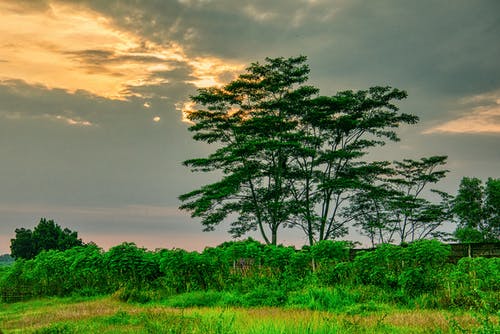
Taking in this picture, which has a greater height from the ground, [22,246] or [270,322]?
[22,246]

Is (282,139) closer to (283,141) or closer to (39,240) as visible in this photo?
(283,141)

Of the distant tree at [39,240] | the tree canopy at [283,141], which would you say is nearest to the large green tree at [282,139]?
the tree canopy at [283,141]

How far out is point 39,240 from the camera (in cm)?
5062

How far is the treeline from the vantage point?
42.2ft

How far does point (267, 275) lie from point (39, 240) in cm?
4013

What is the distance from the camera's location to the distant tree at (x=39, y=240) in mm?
50344

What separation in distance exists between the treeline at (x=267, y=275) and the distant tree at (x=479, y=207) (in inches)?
1285

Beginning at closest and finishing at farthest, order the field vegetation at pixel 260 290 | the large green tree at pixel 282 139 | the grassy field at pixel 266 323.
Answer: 1. the grassy field at pixel 266 323
2. the field vegetation at pixel 260 290
3. the large green tree at pixel 282 139

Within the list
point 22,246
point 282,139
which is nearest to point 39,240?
point 22,246

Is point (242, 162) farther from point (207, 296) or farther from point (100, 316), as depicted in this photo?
point (100, 316)

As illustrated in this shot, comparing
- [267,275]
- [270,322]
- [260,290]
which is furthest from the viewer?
[267,275]

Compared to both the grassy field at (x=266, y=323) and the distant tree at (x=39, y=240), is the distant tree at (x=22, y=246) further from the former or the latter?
the grassy field at (x=266, y=323)

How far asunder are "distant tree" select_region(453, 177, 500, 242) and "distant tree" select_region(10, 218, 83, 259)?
3840 centimetres

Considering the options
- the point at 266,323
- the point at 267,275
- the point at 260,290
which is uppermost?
the point at 267,275
